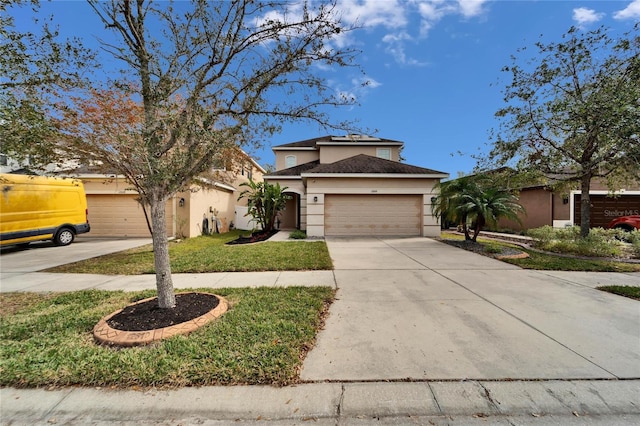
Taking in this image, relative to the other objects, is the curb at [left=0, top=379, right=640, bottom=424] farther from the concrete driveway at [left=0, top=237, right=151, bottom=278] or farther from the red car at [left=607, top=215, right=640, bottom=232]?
the red car at [left=607, top=215, right=640, bottom=232]

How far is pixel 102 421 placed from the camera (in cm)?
207

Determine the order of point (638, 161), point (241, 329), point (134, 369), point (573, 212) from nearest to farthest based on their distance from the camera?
point (134, 369), point (241, 329), point (638, 161), point (573, 212)

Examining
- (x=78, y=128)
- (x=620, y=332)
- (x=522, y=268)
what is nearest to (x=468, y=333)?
(x=620, y=332)

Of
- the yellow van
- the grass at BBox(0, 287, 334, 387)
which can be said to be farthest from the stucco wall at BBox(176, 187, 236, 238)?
the grass at BBox(0, 287, 334, 387)

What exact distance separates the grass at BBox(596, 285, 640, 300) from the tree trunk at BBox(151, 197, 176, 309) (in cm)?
759

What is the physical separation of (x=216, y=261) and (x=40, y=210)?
26.1ft

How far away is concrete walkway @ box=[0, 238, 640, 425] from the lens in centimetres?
212

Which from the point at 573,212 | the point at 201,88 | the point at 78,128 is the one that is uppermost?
the point at 201,88

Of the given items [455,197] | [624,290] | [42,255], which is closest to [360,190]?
[455,197]

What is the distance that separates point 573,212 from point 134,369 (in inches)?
758

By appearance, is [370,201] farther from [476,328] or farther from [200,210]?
[476,328]

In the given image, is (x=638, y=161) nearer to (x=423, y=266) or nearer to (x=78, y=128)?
(x=423, y=266)

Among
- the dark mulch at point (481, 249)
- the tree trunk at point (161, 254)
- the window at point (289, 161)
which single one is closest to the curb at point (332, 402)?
the tree trunk at point (161, 254)

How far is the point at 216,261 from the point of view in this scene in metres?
7.24
